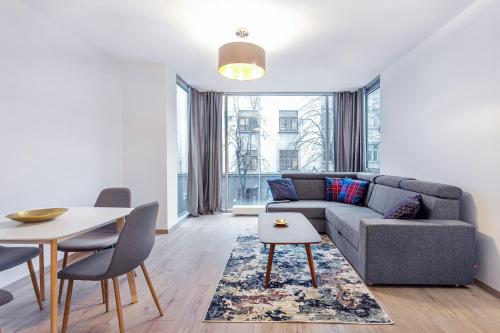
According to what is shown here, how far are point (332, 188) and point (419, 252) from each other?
6.87 feet

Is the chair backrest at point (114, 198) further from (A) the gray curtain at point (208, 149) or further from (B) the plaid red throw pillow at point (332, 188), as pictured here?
(B) the plaid red throw pillow at point (332, 188)

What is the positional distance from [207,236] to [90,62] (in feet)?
9.14

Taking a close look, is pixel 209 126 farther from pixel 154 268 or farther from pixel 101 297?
pixel 101 297

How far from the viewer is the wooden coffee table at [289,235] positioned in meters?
2.17

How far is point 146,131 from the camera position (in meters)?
3.80

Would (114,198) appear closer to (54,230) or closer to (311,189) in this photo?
(54,230)

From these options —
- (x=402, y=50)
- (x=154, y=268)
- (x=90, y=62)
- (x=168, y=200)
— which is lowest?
(x=154, y=268)

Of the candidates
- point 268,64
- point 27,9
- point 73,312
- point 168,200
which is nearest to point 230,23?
point 268,64

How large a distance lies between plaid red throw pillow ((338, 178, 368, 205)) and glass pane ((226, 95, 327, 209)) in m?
1.30

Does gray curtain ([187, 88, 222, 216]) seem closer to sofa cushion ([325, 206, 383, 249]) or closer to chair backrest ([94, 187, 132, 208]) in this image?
sofa cushion ([325, 206, 383, 249])

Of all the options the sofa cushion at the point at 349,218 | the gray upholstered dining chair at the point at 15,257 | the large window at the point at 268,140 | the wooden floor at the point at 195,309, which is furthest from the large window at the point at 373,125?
the gray upholstered dining chair at the point at 15,257

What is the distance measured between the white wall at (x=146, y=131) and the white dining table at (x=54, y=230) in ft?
6.00

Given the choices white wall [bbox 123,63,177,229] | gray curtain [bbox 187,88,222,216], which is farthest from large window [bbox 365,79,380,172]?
white wall [bbox 123,63,177,229]

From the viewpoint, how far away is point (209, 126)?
5270 millimetres
